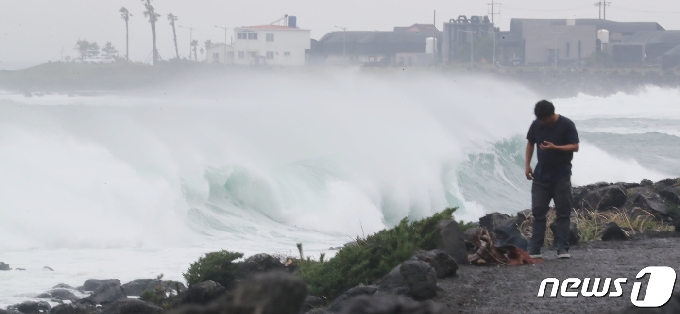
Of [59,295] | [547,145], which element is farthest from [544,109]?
[59,295]

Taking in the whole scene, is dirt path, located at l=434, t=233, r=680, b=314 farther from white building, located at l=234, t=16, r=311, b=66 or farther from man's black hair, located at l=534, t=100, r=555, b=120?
white building, located at l=234, t=16, r=311, b=66

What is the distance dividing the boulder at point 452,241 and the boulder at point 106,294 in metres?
3.87

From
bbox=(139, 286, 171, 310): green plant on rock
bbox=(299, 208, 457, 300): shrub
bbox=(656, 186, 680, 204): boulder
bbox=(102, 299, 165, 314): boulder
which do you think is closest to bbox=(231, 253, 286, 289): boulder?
bbox=(299, 208, 457, 300): shrub

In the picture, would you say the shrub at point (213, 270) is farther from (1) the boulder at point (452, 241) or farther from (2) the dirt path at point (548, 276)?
(2) the dirt path at point (548, 276)

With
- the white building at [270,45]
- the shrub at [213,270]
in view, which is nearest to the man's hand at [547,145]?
the shrub at [213,270]

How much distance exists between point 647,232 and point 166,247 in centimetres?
785

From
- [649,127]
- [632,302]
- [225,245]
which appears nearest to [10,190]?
[225,245]

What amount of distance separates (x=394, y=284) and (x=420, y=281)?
1.04ft

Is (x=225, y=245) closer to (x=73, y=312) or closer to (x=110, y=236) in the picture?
(x=110, y=236)

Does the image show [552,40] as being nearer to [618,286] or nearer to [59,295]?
[59,295]

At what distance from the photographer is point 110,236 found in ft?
53.7

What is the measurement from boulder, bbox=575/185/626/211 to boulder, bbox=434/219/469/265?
592 centimetres

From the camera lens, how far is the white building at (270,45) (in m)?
103

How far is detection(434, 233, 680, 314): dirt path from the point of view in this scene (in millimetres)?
6523
